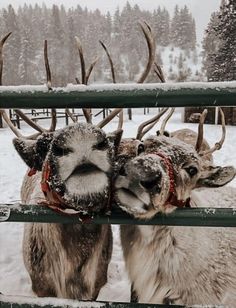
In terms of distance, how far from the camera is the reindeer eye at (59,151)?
5.16 ft

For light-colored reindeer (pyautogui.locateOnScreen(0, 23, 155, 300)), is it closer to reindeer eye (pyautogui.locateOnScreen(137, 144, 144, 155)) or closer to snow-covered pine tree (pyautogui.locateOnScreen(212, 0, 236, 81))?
reindeer eye (pyautogui.locateOnScreen(137, 144, 144, 155))

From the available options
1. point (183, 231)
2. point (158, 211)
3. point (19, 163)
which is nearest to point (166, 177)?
point (158, 211)

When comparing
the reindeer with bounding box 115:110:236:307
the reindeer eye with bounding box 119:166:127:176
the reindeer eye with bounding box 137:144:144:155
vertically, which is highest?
the reindeer eye with bounding box 137:144:144:155

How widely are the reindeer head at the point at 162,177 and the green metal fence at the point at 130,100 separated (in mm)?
135

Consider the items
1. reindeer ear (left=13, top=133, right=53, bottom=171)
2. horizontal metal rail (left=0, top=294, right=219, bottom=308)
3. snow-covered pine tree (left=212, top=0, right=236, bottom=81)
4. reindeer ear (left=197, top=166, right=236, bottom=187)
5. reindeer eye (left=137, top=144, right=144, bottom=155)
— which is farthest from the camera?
snow-covered pine tree (left=212, top=0, right=236, bottom=81)

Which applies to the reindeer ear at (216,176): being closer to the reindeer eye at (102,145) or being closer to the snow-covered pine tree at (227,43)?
the reindeer eye at (102,145)

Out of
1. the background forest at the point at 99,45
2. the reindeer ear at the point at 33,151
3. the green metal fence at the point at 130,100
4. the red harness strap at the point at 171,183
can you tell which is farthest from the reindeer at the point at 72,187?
the background forest at the point at 99,45

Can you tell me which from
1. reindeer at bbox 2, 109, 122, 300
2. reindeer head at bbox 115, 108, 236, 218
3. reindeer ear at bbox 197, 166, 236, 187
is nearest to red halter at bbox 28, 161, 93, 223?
reindeer at bbox 2, 109, 122, 300

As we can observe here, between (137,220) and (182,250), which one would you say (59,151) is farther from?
(182,250)

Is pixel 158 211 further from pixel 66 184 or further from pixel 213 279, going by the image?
pixel 213 279

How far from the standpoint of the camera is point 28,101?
1.42m

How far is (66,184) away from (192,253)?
1.13m

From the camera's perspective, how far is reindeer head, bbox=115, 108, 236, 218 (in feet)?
5.29

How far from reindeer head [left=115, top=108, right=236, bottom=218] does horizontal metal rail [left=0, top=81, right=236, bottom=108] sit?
33 centimetres
